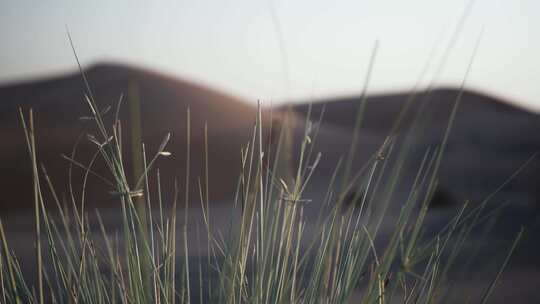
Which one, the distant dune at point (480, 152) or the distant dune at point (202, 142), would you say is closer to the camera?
the distant dune at point (480, 152)

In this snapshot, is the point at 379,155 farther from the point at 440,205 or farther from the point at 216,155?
the point at 216,155

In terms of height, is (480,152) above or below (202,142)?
above

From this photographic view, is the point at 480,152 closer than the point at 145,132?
Yes

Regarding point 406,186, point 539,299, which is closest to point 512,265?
point 539,299

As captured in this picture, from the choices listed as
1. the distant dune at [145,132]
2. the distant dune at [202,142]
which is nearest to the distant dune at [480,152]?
the distant dune at [202,142]

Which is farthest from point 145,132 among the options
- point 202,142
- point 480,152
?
point 480,152

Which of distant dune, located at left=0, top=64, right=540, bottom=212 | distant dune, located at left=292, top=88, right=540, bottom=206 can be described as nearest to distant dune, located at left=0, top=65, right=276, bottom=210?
distant dune, located at left=0, top=64, right=540, bottom=212

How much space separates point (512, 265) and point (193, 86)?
727 centimetres

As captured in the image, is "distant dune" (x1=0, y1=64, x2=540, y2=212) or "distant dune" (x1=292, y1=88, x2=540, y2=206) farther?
"distant dune" (x1=0, y1=64, x2=540, y2=212)

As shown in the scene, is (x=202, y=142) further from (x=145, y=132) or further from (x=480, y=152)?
(x=480, y=152)

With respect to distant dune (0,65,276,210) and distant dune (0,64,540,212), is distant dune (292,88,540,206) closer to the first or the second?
distant dune (0,64,540,212)

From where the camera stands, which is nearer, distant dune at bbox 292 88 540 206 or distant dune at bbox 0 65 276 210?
distant dune at bbox 292 88 540 206

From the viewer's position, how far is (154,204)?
7.79 metres

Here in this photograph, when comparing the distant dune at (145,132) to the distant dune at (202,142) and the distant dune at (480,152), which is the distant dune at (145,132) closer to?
the distant dune at (202,142)
